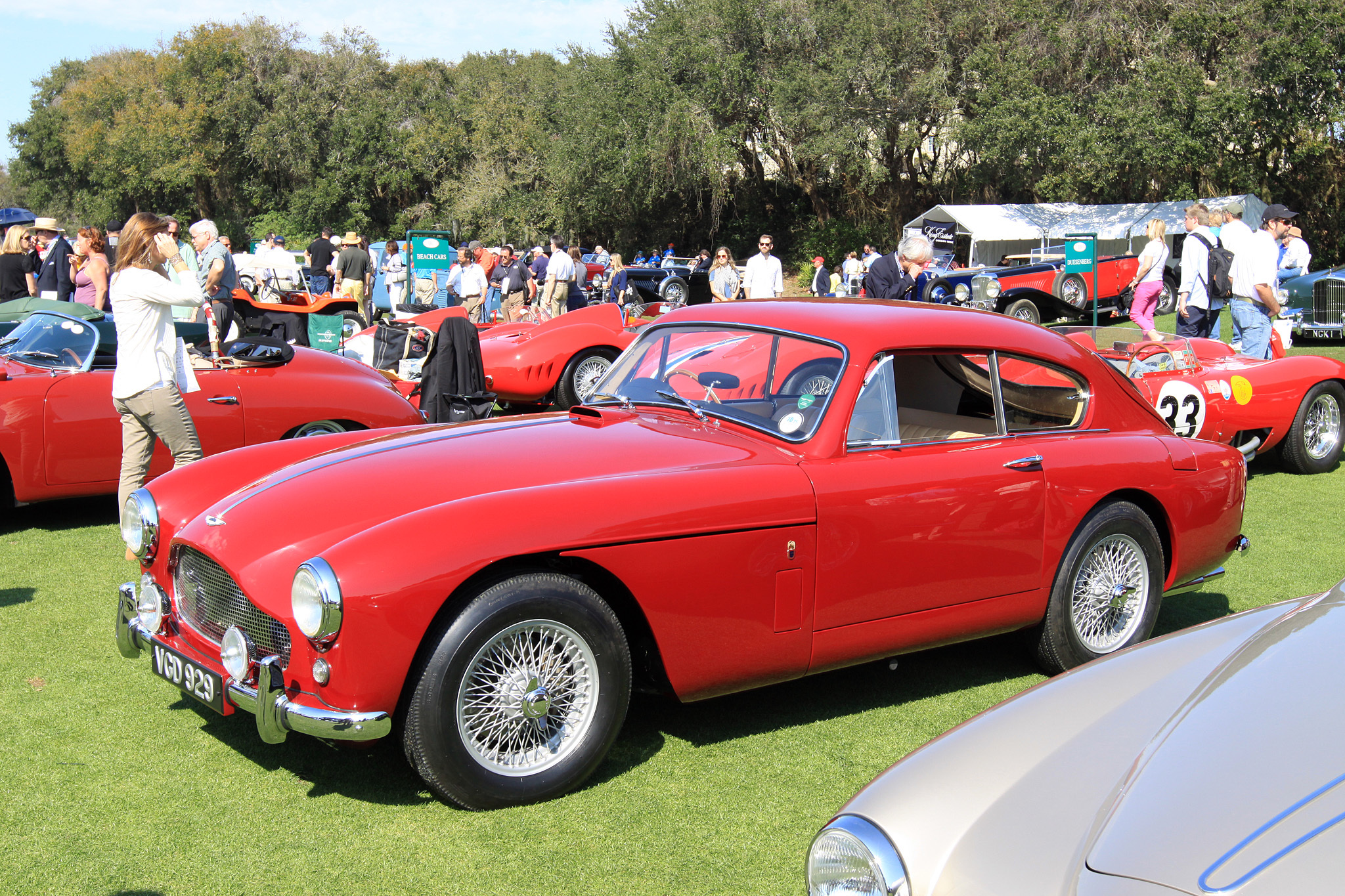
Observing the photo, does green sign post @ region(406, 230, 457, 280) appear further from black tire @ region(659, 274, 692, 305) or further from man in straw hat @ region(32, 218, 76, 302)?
black tire @ region(659, 274, 692, 305)

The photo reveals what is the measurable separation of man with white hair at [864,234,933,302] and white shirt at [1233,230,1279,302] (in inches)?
111

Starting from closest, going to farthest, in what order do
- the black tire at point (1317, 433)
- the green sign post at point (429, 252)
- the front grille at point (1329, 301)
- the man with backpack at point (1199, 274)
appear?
the black tire at point (1317, 433) → the man with backpack at point (1199, 274) → the front grille at point (1329, 301) → the green sign post at point (429, 252)

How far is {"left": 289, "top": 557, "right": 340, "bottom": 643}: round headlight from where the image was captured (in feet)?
9.88

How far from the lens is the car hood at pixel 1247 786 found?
1589 millimetres

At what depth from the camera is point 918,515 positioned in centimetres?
393

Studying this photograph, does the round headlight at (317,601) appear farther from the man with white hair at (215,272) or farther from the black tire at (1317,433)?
the man with white hair at (215,272)

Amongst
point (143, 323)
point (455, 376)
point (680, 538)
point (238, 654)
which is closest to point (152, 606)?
point (238, 654)

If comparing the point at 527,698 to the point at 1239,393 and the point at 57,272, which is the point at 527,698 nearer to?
the point at 1239,393

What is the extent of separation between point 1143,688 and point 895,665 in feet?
6.72

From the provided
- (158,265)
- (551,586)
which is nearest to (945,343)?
(551,586)

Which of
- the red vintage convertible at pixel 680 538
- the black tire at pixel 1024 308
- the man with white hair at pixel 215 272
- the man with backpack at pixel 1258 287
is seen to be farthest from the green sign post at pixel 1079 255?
the red vintage convertible at pixel 680 538

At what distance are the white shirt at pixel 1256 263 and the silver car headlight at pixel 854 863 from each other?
28.7 feet

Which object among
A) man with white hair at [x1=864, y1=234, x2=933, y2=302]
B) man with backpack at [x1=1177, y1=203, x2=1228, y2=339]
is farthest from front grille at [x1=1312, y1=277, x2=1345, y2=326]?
man with white hair at [x1=864, y1=234, x2=933, y2=302]

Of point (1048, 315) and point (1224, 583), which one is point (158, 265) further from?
point (1048, 315)
